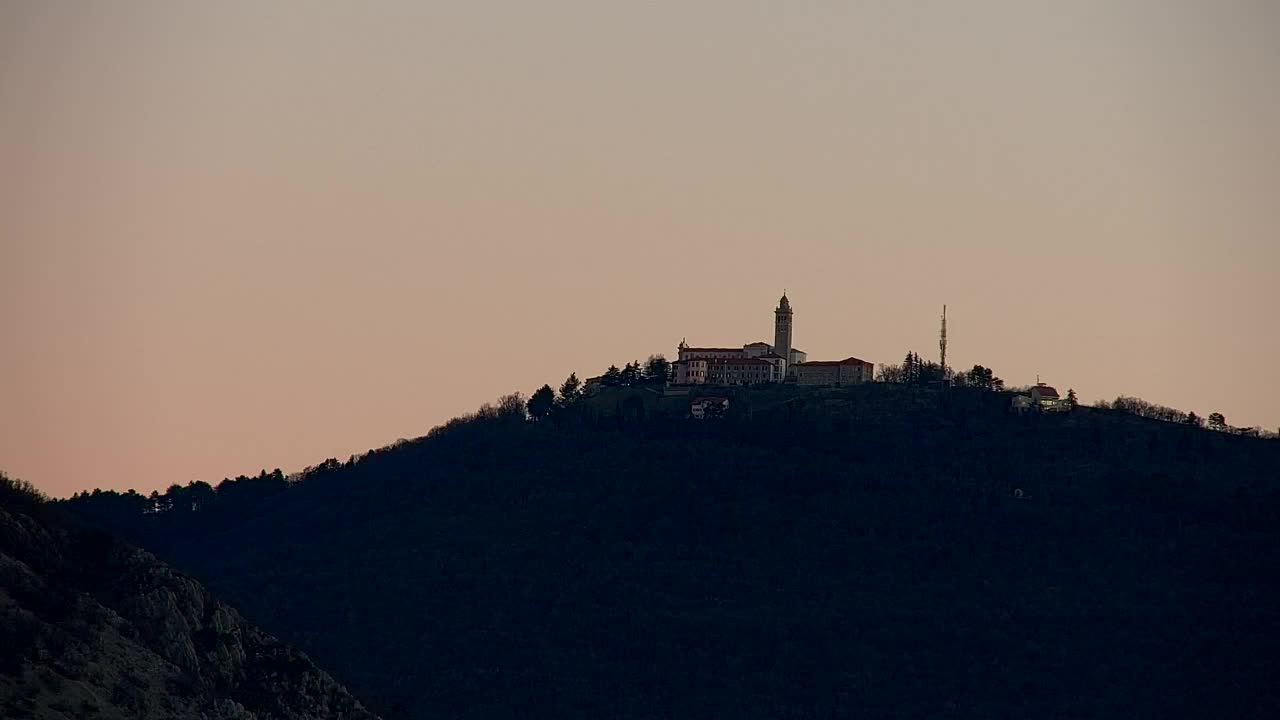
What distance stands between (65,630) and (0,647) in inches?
261

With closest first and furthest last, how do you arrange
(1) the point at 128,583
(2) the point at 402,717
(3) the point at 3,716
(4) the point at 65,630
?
(3) the point at 3,716, (4) the point at 65,630, (1) the point at 128,583, (2) the point at 402,717

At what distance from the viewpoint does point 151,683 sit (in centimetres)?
14225

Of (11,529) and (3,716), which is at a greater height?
(11,529)

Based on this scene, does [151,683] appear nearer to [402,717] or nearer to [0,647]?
[0,647]

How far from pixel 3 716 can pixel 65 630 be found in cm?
1255

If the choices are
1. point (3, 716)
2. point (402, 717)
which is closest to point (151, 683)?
point (3, 716)

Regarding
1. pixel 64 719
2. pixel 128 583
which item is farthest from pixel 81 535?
pixel 64 719

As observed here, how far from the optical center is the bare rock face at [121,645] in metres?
136

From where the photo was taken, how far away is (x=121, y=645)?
144375mm

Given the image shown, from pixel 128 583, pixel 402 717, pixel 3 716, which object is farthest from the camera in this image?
pixel 402 717

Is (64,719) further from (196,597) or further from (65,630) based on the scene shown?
(196,597)

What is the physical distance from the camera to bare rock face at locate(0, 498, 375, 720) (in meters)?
136

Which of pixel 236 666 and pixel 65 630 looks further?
pixel 236 666

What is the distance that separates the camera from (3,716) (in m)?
129
